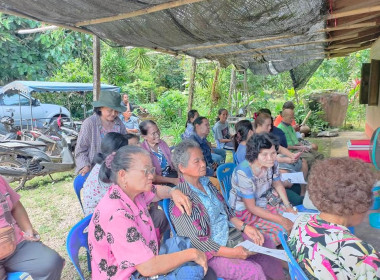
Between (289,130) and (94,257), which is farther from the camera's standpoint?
(289,130)

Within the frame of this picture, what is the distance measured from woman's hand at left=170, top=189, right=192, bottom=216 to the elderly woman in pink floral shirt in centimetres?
22

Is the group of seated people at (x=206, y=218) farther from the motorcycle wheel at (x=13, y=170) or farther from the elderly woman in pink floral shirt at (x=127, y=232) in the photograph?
the motorcycle wheel at (x=13, y=170)

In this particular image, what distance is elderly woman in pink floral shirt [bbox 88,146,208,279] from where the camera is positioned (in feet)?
4.83

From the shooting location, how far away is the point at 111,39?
382 centimetres

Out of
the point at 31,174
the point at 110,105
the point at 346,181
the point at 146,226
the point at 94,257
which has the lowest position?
the point at 31,174

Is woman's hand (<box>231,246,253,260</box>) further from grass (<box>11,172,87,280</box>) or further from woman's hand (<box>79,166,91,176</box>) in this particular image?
woman's hand (<box>79,166,91,176</box>)

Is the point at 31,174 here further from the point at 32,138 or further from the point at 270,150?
the point at 270,150

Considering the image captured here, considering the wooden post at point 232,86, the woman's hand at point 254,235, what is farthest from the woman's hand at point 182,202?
the wooden post at point 232,86

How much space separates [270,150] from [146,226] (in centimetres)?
131

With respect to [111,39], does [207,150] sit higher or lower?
lower

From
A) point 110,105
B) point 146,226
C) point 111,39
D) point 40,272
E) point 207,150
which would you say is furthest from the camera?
point 207,150

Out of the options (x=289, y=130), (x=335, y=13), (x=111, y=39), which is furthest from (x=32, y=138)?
(x=335, y=13)

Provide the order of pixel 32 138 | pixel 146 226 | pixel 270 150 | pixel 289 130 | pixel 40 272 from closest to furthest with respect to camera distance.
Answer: pixel 146 226
pixel 40 272
pixel 270 150
pixel 289 130
pixel 32 138

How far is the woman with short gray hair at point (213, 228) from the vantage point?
74.4 inches
